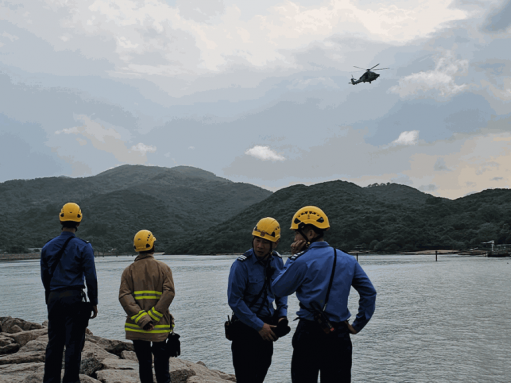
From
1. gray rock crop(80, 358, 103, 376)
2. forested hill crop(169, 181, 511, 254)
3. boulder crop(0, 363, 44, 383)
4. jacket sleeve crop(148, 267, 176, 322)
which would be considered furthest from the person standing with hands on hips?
forested hill crop(169, 181, 511, 254)

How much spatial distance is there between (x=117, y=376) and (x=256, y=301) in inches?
180

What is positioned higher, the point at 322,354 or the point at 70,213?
the point at 70,213

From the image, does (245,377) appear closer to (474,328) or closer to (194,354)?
(194,354)

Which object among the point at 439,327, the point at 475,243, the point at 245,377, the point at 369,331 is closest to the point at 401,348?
the point at 369,331

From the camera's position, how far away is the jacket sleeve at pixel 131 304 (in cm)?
548

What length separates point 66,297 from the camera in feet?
19.7

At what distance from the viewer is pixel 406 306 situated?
105ft

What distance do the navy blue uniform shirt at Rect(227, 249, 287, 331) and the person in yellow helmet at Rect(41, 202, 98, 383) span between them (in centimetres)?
215

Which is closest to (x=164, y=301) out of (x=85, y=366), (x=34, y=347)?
(x=85, y=366)

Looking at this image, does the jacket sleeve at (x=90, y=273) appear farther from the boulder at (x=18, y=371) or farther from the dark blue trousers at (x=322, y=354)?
the dark blue trousers at (x=322, y=354)

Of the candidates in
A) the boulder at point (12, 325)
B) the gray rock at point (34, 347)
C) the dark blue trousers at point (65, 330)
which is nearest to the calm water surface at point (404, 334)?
the boulder at point (12, 325)

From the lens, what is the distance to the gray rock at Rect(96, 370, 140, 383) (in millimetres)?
8078

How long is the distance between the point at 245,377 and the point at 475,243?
160m

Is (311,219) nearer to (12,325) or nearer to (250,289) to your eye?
(250,289)
